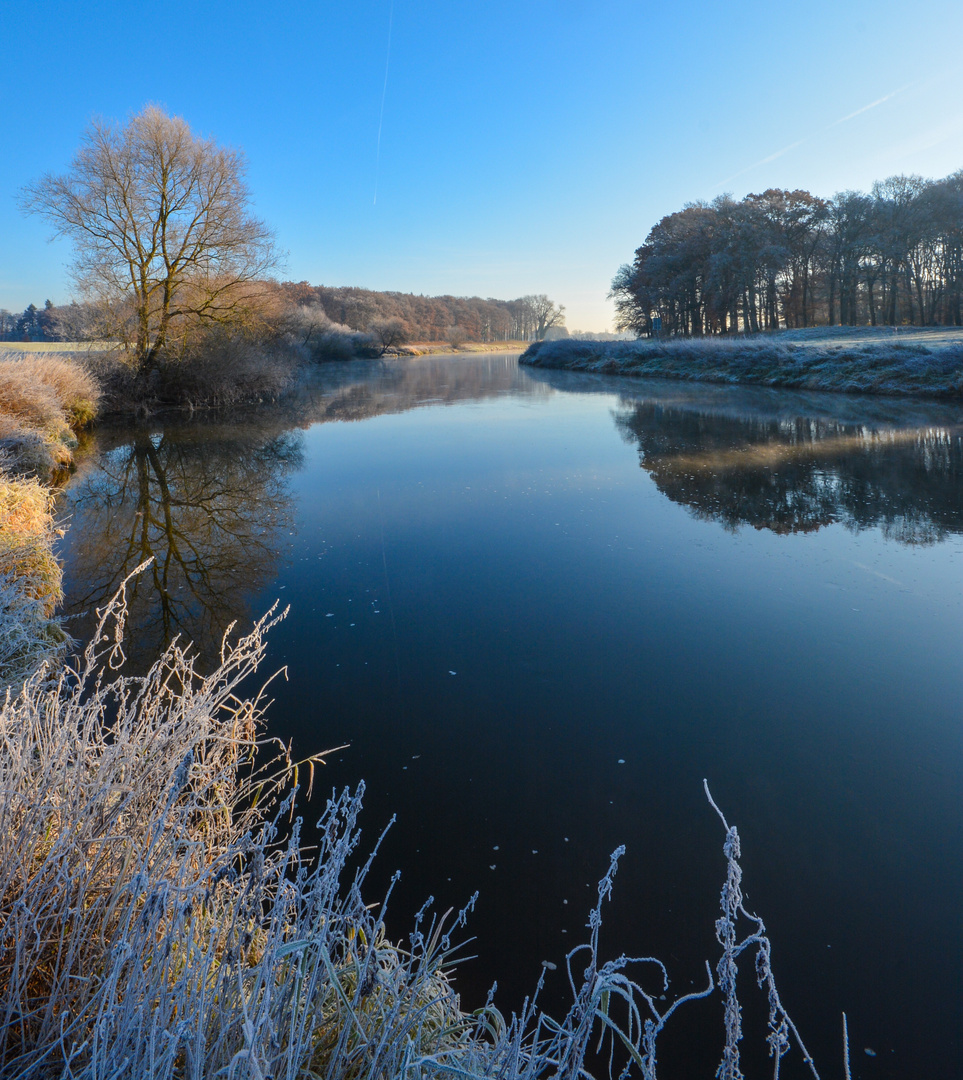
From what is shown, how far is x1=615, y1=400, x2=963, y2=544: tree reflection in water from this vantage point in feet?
24.0

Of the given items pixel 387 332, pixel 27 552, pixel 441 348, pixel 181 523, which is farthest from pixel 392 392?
pixel 441 348

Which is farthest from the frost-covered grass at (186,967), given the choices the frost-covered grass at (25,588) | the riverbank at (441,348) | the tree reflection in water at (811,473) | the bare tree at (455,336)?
the bare tree at (455,336)

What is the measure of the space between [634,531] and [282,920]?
6115 mm

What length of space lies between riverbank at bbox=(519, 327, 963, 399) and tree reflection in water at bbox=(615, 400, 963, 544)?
603cm

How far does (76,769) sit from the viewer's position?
1688mm

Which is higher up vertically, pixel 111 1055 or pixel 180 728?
pixel 180 728

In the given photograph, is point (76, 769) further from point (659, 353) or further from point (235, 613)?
point (659, 353)

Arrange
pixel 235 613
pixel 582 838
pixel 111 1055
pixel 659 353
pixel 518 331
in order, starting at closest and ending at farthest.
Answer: pixel 111 1055
pixel 582 838
pixel 235 613
pixel 659 353
pixel 518 331

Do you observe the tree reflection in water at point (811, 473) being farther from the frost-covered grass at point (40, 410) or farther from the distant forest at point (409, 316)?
the distant forest at point (409, 316)

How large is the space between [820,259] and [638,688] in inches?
1706

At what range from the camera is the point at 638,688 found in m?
3.95

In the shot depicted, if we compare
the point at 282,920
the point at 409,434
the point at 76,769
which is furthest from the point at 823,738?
the point at 409,434

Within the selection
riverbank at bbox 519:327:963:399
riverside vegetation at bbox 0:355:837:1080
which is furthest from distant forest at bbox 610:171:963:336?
riverside vegetation at bbox 0:355:837:1080

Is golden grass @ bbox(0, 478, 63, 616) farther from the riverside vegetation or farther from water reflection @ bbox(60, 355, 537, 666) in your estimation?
the riverside vegetation
